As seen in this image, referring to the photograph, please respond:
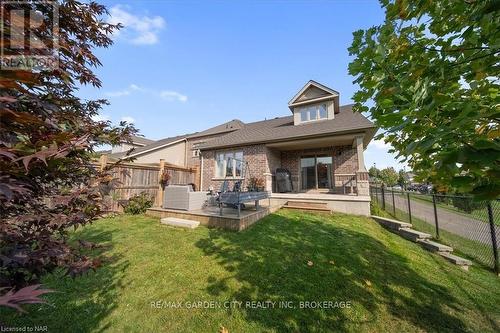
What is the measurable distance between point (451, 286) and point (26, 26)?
6925 millimetres

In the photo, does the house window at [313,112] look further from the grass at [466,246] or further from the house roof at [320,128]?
the grass at [466,246]

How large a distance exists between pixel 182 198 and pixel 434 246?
8651mm

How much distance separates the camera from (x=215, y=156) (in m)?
14.3

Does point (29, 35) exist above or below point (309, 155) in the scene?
below

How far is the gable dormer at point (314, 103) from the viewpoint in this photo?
12462 mm

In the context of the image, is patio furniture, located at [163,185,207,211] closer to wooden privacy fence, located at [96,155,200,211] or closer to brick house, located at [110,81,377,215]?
wooden privacy fence, located at [96,155,200,211]

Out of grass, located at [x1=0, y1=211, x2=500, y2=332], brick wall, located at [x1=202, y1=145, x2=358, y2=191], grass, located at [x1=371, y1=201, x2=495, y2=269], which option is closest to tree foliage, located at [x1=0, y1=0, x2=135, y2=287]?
grass, located at [x1=0, y1=211, x2=500, y2=332]

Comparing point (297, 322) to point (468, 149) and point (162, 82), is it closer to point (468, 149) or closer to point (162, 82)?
point (468, 149)

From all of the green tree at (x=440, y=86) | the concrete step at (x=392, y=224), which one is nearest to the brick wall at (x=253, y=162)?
the concrete step at (x=392, y=224)

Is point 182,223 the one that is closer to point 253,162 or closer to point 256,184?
point 256,184

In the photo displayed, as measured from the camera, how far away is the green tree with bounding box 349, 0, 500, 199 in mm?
1132

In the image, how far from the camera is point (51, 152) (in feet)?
4.37

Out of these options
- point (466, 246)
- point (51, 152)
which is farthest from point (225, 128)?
point (51, 152)

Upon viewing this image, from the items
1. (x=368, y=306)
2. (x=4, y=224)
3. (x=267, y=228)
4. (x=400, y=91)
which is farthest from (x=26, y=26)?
(x=267, y=228)
